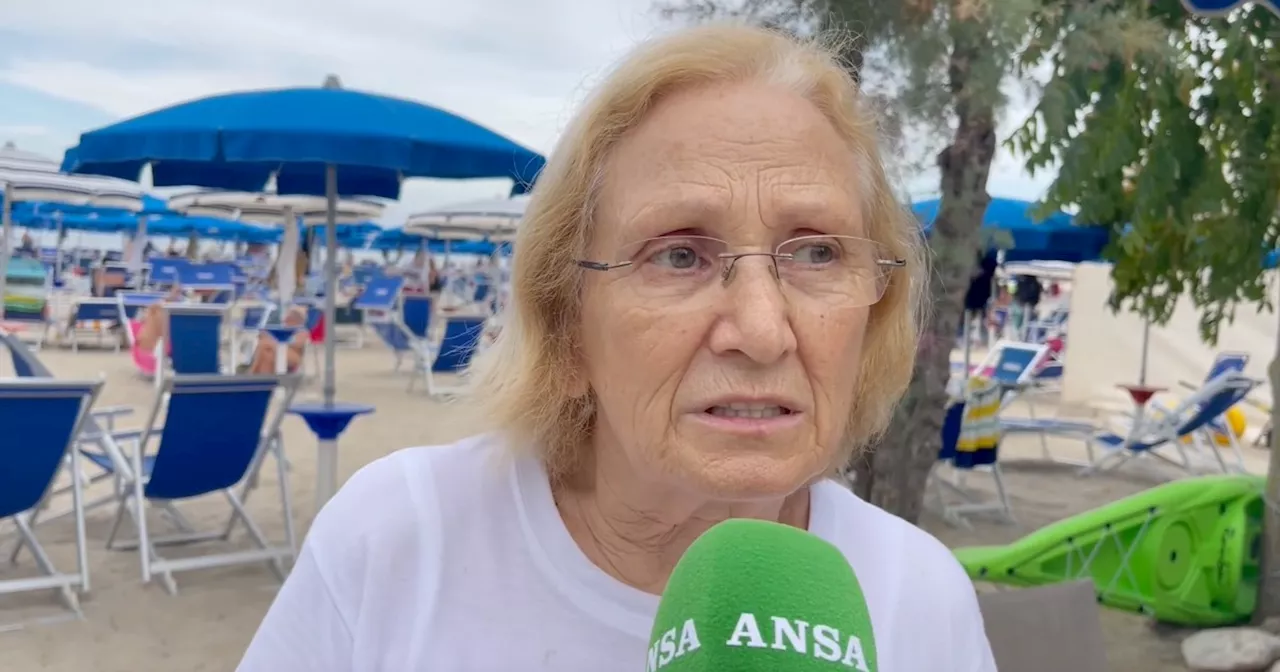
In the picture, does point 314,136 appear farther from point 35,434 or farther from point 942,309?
point 942,309

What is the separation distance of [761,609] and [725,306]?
51cm

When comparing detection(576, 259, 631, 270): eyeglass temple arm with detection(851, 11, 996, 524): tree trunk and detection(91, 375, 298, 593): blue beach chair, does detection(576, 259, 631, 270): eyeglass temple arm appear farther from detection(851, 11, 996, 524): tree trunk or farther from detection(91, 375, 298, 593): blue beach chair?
detection(91, 375, 298, 593): blue beach chair

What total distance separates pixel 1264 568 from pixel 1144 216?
67.3 inches

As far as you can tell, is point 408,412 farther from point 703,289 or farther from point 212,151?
point 703,289

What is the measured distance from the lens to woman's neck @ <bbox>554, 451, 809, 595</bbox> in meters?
1.19

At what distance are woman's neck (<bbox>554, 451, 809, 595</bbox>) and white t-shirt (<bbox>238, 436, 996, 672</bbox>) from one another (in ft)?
0.12

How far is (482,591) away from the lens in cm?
118

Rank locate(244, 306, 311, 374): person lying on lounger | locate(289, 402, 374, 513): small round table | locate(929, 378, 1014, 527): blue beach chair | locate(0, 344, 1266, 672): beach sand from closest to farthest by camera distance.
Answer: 1. locate(0, 344, 1266, 672): beach sand
2. locate(289, 402, 374, 513): small round table
3. locate(929, 378, 1014, 527): blue beach chair
4. locate(244, 306, 311, 374): person lying on lounger

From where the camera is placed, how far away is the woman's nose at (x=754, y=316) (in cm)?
101

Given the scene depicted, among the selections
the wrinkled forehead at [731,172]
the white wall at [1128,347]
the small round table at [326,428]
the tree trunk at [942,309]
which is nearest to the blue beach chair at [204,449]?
the small round table at [326,428]

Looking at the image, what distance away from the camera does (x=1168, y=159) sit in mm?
4652

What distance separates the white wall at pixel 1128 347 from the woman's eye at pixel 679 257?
1286 centimetres

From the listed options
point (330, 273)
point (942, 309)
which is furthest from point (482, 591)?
point (330, 273)

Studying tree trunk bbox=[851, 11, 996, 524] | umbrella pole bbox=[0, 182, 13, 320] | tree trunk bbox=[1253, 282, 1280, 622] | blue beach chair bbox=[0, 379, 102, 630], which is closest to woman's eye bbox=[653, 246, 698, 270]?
tree trunk bbox=[851, 11, 996, 524]
